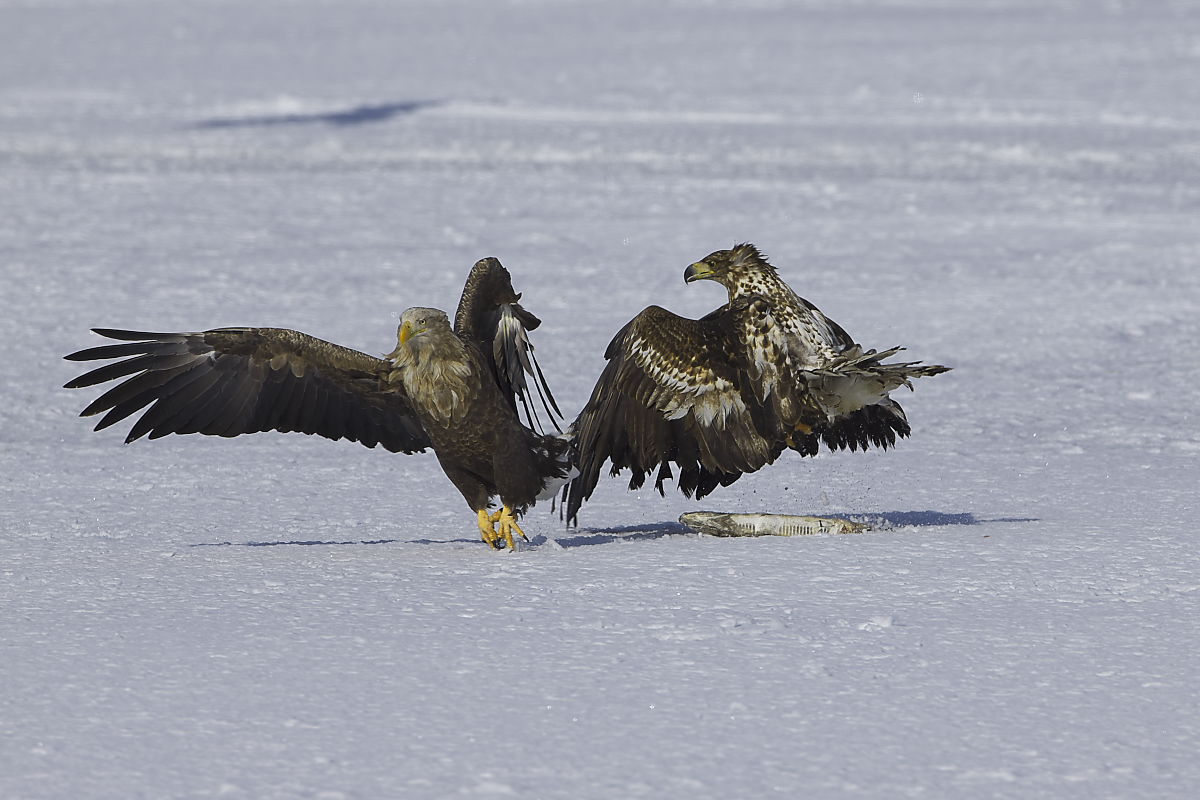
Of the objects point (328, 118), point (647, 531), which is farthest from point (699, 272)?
point (328, 118)

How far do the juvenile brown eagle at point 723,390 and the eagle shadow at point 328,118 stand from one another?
13679mm

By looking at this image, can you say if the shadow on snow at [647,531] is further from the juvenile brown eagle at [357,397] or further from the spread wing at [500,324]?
the spread wing at [500,324]

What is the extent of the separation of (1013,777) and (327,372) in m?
2.90

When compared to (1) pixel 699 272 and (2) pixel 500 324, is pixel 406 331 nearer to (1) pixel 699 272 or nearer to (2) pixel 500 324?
(2) pixel 500 324

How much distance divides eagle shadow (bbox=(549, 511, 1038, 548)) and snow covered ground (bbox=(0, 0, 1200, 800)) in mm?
39

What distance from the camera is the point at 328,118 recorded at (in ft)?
61.9

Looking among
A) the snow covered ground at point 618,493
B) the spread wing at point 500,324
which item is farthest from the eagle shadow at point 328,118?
Answer: the spread wing at point 500,324

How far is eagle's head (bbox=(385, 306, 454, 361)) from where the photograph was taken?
4.84m

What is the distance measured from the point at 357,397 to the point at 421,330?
54 cm

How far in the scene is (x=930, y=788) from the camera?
2.83 m

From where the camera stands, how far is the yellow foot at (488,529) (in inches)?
200

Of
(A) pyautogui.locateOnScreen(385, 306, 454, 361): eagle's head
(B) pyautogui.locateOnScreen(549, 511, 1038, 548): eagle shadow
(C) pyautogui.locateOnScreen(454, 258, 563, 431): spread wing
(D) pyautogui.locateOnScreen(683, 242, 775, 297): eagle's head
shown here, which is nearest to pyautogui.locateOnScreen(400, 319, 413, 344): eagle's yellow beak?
(A) pyautogui.locateOnScreen(385, 306, 454, 361): eagle's head

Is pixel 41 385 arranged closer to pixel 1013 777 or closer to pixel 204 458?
pixel 204 458

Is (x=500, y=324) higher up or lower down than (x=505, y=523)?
higher up
